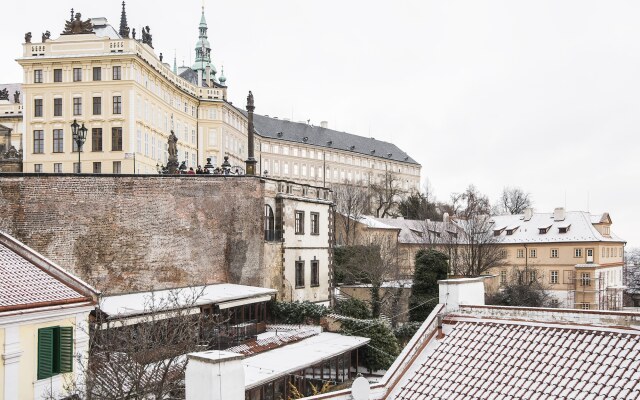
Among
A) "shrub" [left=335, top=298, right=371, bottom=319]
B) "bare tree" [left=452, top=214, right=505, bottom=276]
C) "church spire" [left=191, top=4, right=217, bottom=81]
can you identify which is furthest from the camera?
"church spire" [left=191, top=4, right=217, bottom=81]

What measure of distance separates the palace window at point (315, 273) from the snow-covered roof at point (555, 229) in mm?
31947

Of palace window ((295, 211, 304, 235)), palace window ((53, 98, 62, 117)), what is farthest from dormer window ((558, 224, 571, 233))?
palace window ((53, 98, 62, 117))

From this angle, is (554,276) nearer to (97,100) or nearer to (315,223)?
(315,223)

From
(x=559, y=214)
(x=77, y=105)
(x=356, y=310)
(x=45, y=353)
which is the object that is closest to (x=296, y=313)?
(x=356, y=310)

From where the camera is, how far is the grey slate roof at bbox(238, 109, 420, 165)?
8912cm

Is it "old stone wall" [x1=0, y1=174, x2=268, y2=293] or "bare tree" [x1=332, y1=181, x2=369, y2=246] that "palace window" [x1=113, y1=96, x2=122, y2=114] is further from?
"bare tree" [x1=332, y1=181, x2=369, y2=246]

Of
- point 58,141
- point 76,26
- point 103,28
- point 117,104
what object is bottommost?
point 58,141

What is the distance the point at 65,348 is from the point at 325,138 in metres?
85.4

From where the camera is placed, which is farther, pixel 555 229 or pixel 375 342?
pixel 555 229

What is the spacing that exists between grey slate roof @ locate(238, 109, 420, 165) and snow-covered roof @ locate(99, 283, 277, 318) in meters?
55.2

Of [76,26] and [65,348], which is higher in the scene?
[76,26]

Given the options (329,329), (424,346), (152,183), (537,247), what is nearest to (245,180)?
(152,183)

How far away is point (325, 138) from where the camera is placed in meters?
99.9

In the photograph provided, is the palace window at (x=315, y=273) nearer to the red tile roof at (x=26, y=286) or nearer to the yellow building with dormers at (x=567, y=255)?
the red tile roof at (x=26, y=286)
